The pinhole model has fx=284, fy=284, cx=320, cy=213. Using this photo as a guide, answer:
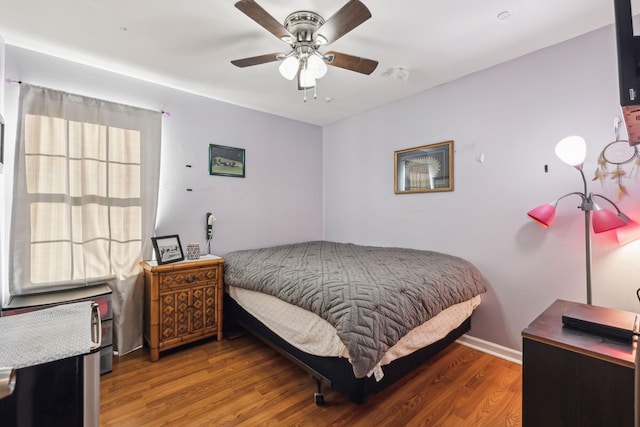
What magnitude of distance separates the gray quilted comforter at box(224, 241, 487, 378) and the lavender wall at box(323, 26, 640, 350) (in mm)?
292

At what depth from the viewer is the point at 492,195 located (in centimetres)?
247

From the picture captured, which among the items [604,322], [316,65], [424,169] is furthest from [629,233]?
[316,65]

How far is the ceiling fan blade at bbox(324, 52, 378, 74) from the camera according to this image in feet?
5.95

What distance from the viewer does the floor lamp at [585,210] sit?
172cm

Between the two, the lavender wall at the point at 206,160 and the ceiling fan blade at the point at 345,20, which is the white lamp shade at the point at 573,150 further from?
the lavender wall at the point at 206,160

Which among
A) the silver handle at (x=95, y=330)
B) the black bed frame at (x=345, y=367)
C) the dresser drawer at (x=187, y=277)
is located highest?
the silver handle at (x=95, y=330)

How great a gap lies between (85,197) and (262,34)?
6.32 ft

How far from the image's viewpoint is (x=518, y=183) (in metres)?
2.33

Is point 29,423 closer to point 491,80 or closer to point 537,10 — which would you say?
point 537,10

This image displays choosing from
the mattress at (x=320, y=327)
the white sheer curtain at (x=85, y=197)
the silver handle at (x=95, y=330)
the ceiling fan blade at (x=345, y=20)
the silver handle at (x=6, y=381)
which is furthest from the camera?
the white sheer curtain at (x=85, y=197)

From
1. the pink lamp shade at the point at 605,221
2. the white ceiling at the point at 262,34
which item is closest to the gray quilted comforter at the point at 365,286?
the pink lamp shade at the point at 605,221

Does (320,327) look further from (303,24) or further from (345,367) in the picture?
(303,24)

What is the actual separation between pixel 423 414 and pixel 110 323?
7.68ft

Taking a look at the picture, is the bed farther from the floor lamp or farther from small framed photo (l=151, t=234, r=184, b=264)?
the floor lamp
